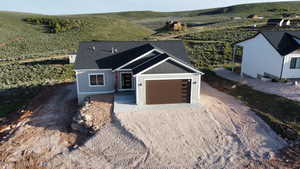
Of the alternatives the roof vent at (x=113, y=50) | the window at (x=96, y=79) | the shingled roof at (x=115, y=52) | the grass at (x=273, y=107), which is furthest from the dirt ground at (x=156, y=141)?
the roof vent at (x=113, y=50)

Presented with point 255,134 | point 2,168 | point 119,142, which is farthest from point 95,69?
point 255,134

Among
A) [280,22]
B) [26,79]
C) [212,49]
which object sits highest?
[280,22]

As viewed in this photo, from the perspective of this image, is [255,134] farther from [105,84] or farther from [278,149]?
[105,84]

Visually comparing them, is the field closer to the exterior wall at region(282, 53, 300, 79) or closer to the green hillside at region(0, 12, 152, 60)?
the green hillside at region(0, 12, 152, 60)

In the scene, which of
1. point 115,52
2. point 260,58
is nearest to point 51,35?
point 115,52

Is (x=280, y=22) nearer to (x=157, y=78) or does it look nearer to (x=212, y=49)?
(x=212, y=49)

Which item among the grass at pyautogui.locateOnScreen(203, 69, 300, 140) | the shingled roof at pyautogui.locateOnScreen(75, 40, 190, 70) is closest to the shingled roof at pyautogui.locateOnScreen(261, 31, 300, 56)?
the grass at pyautogui.locateOnScreen(203, 69, 300, 140)

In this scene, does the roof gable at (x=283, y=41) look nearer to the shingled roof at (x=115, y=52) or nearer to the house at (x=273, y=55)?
the house at (x=273, y=55)
